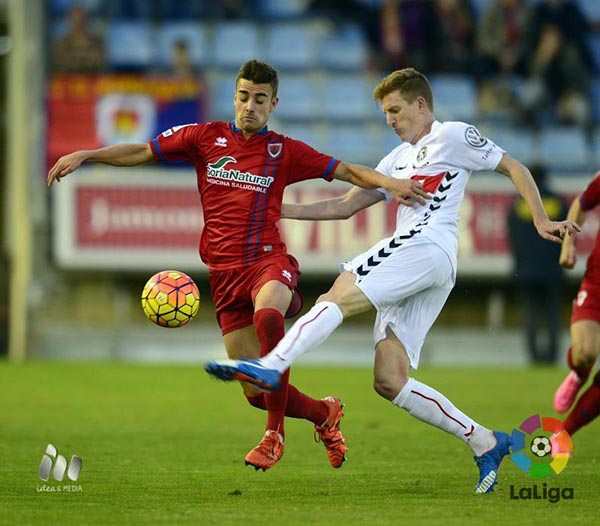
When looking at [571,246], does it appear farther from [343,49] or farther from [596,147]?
[343,49]

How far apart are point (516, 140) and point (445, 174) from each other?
13.7 meters

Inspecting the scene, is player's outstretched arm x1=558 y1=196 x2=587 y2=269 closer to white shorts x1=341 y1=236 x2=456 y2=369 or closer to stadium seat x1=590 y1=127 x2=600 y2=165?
white shorts x1=341 y1=236 x2=456 y2=369

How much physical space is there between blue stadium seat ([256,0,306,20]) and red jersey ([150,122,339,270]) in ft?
46.5

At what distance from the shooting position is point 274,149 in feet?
25.2

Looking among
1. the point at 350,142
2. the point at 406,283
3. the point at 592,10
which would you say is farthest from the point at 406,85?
the point at 592,10

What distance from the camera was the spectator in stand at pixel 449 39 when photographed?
20.9 metres

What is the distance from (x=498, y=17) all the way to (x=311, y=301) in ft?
17.9

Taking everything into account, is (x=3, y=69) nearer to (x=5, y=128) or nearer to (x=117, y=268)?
(x=5, y=128)

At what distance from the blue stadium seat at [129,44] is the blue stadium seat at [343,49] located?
8.82 feet

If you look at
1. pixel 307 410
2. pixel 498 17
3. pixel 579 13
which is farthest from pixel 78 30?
pixel 307 410

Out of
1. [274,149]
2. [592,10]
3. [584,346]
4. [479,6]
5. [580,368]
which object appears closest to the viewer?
[274,149]

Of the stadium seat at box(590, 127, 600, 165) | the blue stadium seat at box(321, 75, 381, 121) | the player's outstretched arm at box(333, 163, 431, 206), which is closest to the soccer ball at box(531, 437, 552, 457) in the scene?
the player's outstretched arm at box(333, 163, 431, 206)

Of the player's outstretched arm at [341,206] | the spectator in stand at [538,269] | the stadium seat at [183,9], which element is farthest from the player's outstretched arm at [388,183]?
the stadium seat at [183,9]

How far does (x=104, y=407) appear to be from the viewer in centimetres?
1198
